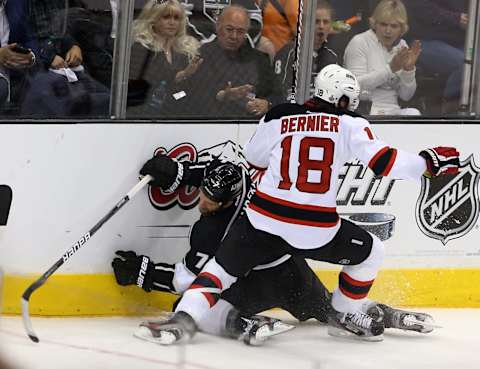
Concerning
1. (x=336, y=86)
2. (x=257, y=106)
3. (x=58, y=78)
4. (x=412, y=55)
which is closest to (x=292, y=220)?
(x=336, y=86)

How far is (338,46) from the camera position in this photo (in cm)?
567

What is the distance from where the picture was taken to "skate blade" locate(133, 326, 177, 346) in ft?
16.1

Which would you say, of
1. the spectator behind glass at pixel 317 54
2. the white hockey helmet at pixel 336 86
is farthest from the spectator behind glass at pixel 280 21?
the white hockey helmet at pixel 336 86

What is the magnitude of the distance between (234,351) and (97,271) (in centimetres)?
73

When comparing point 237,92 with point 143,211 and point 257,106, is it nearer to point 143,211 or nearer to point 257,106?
point 257,106

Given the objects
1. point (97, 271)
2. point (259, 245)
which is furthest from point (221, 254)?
point (97, 271)

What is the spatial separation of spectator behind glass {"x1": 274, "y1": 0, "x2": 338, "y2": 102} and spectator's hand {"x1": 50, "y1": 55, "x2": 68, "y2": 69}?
38.1 inches

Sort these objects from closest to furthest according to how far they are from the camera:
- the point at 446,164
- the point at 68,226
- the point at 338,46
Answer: the point at 446,164, the point at 68,226, the point at 338,46

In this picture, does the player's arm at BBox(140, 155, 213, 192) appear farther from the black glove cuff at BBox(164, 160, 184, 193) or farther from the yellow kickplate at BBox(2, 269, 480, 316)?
the yellow kickplate at BBox(2, 269, 480, 316)

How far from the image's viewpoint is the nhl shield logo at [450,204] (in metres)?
5.85

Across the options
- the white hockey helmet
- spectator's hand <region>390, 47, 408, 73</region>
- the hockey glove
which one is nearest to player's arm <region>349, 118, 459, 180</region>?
the hockey glove

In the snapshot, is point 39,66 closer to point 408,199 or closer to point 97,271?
point 97,271

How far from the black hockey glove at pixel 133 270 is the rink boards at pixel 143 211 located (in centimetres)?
6

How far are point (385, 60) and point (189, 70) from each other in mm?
947
